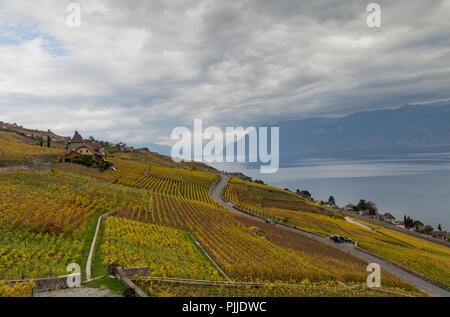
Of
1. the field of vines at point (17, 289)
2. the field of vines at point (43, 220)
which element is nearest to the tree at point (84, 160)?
the field of vines at point (43, 220)

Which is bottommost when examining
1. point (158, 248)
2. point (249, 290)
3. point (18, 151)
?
point (249, 290)

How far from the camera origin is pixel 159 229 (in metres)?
25.0

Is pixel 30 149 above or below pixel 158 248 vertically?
above

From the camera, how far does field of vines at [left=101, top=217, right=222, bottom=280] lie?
14.2 metres

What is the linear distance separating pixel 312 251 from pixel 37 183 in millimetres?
34258

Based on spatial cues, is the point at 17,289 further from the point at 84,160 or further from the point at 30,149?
the point at 30,149

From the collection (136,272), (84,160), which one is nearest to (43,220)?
(136,272)

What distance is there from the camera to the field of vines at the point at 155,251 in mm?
14191

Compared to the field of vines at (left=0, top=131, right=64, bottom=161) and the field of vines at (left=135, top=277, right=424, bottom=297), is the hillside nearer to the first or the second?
the field of vines at (left=135, top=277, right=424, bottom=297)

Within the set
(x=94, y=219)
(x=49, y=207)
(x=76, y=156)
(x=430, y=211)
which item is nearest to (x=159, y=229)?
(x=94, y=219)

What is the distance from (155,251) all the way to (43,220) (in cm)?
866

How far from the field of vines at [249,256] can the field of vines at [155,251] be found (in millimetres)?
1826

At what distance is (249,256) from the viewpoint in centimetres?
2208
